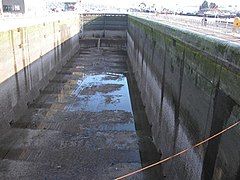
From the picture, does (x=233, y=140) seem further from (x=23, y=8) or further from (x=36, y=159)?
(x=23, y=8)

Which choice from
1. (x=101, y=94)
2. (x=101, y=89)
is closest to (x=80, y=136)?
(x=101, y=94)

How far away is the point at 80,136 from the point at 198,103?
887 centimetres

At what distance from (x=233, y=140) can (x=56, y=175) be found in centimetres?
840

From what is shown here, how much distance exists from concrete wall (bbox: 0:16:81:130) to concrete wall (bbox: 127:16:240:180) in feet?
28.2

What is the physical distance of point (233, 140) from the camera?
6461mm

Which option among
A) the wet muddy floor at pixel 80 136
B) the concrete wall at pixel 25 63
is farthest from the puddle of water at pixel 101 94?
the concrete wall at pixel 25 63

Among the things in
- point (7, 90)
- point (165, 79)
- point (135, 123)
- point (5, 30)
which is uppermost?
point (5, 30)

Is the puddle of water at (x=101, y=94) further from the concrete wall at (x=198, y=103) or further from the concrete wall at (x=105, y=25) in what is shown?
the concrete wall at (x=105, y=25)

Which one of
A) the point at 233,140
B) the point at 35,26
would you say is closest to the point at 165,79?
the point at 233,140

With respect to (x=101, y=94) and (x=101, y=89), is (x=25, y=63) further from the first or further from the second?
(x=101, y=89)

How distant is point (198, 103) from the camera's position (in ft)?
29.5

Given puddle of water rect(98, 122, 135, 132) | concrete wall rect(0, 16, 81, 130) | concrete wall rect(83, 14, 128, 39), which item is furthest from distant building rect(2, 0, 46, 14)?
puddle of water rect(98, 122, 135, 132)

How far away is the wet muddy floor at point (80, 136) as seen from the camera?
13266mm

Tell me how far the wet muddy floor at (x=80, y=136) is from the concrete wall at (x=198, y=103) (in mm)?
1887
